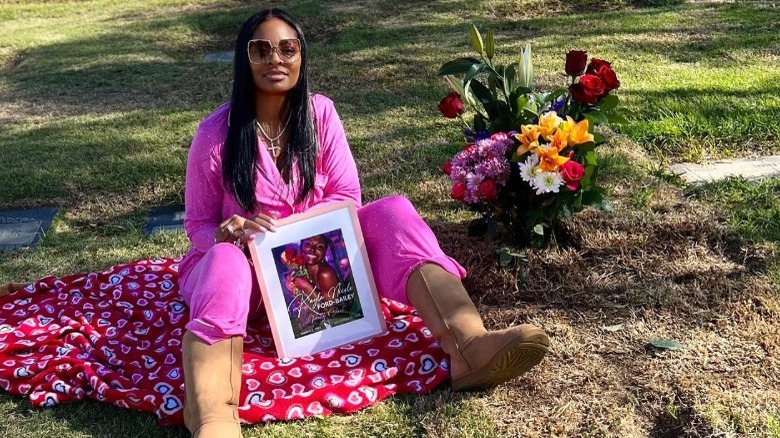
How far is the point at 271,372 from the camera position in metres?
2.95

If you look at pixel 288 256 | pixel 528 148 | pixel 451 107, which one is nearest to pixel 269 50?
pixel 288 256

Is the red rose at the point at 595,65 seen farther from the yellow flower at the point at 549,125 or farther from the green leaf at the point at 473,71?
the green leaf at the point at 473,71

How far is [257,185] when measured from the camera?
317 cm

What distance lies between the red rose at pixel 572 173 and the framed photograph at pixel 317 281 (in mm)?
811

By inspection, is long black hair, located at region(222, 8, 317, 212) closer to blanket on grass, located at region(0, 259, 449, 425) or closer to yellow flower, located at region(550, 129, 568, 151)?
blanket on grass, located at region(0, 259, 449, 425)

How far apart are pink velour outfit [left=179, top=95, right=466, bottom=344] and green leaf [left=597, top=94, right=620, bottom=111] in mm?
1018

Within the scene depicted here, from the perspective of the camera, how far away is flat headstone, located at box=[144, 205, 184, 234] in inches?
179

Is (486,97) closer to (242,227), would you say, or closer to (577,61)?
(577,61)

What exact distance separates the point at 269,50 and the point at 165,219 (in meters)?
1.92

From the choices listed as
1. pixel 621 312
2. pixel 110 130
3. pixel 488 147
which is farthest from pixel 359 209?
pixel 110 130

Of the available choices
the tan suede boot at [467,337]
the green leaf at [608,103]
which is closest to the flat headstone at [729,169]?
the green leaf at [608,103]

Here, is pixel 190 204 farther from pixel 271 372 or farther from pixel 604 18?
pixel 604 18

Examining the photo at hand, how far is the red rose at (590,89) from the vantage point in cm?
327

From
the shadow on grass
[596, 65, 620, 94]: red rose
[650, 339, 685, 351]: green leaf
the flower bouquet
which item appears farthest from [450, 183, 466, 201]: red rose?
the shadow on grass
